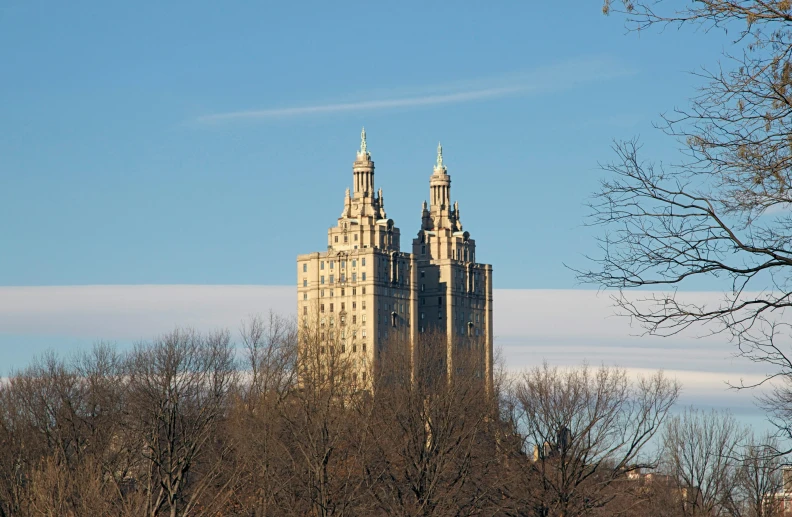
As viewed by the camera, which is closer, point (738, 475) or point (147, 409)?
point (147, 409)

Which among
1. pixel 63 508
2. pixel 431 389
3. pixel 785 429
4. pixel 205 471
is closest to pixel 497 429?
pixel 431 389

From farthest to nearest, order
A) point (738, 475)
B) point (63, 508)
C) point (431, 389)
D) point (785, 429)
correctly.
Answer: point (738, 475)
point (431, 389)
point (63, 508)
point (785, 429)

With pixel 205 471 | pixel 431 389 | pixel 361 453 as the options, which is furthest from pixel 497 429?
pixel 205 471

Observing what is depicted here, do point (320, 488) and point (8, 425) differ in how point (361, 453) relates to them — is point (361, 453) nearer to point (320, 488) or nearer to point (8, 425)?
point (320, 488)

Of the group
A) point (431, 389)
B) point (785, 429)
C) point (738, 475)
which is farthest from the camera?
point (738, 475)

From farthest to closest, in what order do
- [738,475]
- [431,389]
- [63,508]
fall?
[738,475] → [431,389] → [63,508]

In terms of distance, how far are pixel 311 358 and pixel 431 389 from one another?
7642 mm

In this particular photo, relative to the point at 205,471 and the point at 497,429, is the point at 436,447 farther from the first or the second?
the point at 205,471

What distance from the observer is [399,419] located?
75625 mm

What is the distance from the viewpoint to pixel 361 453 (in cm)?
7031

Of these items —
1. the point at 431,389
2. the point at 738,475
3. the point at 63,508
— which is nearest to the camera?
the point at 63,508

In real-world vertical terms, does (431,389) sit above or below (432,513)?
above

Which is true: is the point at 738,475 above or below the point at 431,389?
below

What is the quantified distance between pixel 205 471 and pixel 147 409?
18.2ft
